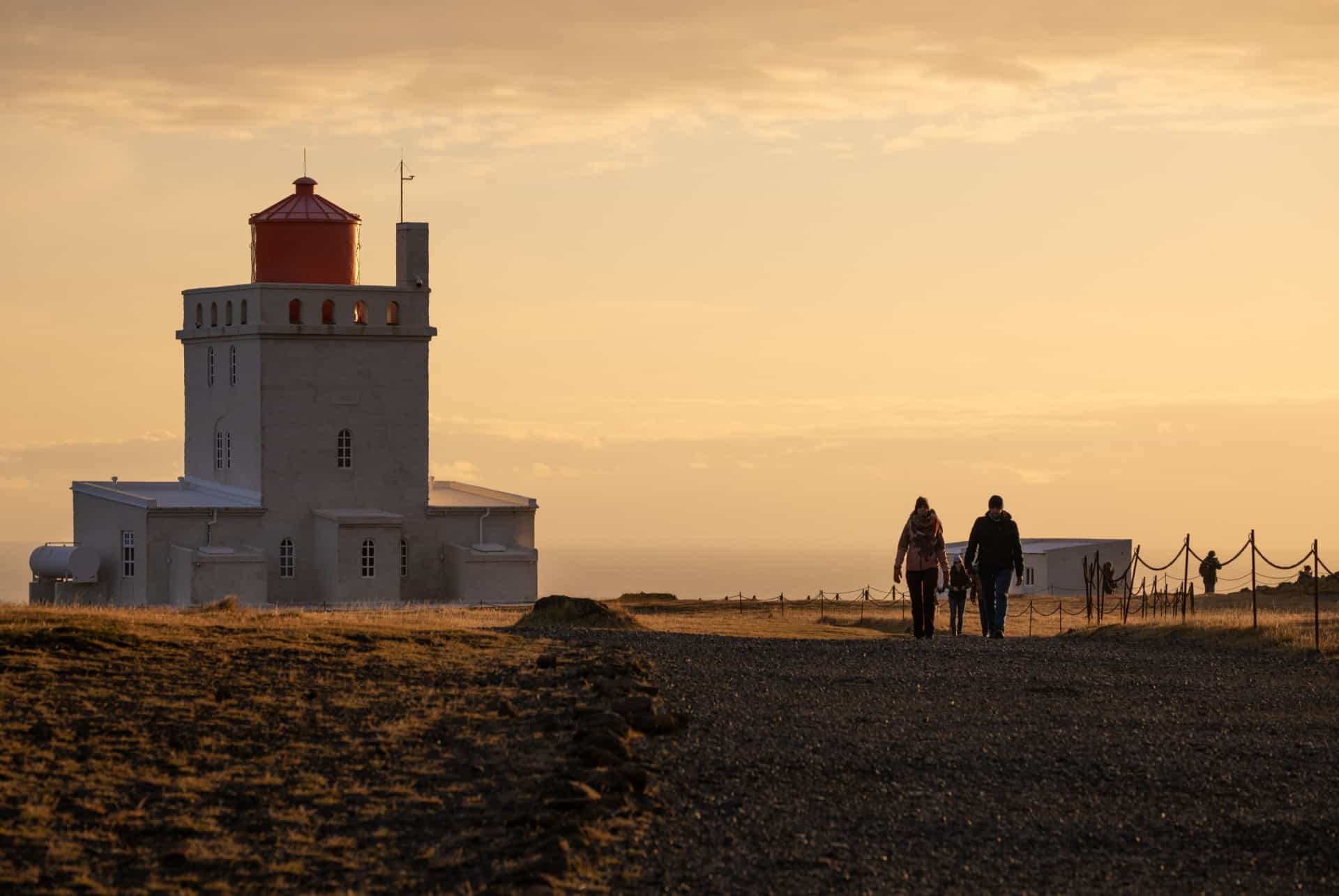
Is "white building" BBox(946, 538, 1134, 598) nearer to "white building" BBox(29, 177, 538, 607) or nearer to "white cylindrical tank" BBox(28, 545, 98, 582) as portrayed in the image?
"white building" BBox(29, 177, 538, 607)

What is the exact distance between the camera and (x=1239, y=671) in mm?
17078

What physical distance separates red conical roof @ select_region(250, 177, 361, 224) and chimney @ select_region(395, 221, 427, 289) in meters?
1.11

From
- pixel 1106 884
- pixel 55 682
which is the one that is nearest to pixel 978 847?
pixel 1106 884

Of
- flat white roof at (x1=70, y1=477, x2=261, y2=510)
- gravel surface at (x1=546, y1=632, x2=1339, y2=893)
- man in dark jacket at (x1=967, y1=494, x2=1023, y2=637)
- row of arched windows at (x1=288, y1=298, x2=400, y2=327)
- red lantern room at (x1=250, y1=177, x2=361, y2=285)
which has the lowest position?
gravel surface at (x1=546, y1=632, x2=1339, y2=893)

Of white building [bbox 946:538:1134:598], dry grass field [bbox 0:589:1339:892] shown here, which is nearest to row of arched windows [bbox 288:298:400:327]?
white building [bbox 946:538:1134:598]

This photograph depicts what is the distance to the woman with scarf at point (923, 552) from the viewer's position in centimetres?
2097

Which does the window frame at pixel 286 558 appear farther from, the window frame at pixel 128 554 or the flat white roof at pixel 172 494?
the window frame at pixel 128 554

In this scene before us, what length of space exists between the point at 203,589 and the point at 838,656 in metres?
23.0

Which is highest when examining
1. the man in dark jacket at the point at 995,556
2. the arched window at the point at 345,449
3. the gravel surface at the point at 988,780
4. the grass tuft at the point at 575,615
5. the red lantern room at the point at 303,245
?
the red lantern room at the point at 303,245

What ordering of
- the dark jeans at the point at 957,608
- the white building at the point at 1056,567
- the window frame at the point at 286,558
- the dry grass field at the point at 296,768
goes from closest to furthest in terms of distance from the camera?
the dry grass field at the point at 296,768
the dark jeans at the point at 957,608
the window frame at the point at 286,558
the white building at the point at 1056,567

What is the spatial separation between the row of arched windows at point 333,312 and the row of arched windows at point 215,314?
46.5 inches

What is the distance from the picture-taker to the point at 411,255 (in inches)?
1628

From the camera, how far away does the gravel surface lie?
30.9 feet

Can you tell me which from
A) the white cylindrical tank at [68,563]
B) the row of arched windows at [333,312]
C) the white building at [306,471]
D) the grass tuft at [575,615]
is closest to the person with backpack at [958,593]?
the grass tuft at [575,615]
